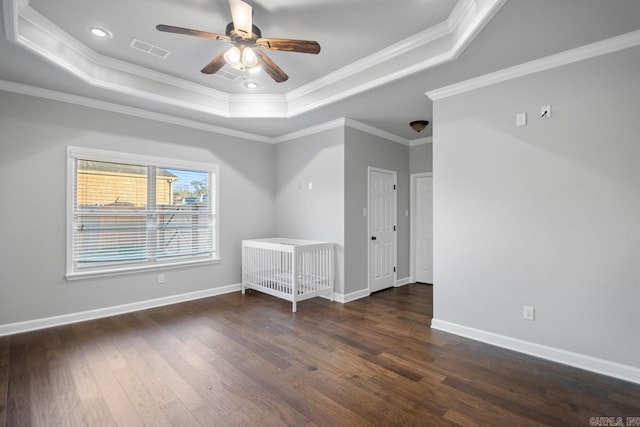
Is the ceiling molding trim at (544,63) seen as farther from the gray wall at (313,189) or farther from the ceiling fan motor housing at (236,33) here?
the ceiling fan motor housing at (236,33)

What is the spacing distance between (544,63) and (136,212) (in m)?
4.85

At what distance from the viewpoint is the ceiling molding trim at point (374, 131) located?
183 inches

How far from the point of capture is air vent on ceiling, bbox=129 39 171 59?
301 cm

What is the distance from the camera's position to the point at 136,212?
4172mm

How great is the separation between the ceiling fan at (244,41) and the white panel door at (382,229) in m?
2.80

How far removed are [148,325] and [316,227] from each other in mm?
2581

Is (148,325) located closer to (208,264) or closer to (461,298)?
(208,264)

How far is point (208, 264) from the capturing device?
482cm

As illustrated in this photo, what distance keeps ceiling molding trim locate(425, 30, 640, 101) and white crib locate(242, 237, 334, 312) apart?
2.50 metres

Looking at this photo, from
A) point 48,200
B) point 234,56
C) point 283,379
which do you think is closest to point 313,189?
point 234,56

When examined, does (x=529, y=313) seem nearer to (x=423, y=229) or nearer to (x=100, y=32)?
(x=423, y=229)

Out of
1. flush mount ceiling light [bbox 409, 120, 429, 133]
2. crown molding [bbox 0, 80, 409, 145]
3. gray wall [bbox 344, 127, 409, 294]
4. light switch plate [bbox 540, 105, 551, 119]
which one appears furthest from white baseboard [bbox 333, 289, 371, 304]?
light switch plate [bbox 540, 105, 551, 119]

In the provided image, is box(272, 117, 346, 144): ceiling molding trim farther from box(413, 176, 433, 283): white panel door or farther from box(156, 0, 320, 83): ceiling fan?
box(413, 176, 433, 283): white panel door

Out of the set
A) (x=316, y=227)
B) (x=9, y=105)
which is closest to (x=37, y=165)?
(x=9, y=105)
